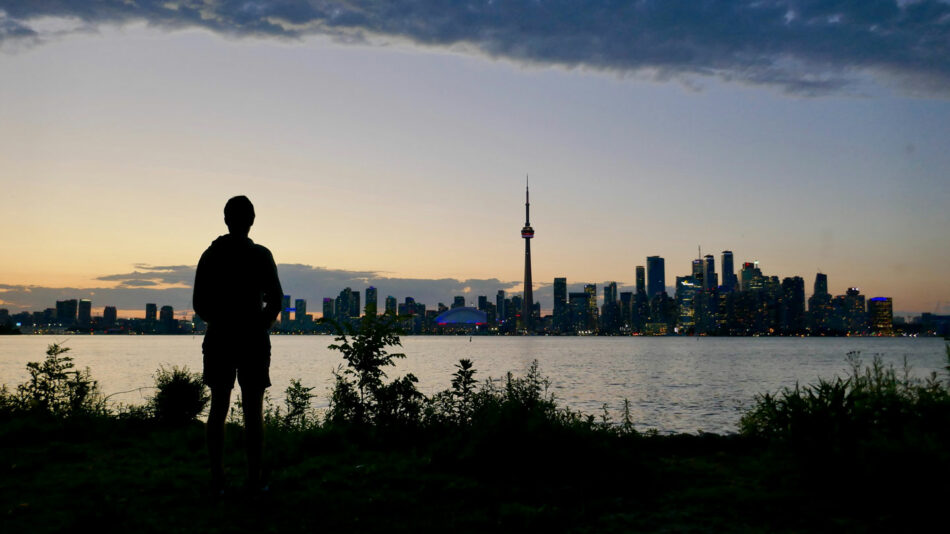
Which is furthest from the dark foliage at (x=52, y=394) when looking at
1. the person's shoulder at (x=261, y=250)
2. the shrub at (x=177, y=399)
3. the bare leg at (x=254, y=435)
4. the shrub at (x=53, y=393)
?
the person's shoulder at (x=261, y=250)

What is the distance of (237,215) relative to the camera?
589 centimetres

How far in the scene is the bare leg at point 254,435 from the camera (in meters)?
5.72

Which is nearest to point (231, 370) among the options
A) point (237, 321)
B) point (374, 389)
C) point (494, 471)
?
point (237, 321)

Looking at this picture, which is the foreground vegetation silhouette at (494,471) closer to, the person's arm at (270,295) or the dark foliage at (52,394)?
the dark foliage at (52,394)

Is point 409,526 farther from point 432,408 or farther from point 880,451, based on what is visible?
point 432,408

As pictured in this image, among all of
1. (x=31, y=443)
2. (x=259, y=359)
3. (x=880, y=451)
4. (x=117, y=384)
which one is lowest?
(x=117, y=384)

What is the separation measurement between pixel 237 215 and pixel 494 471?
3840mm

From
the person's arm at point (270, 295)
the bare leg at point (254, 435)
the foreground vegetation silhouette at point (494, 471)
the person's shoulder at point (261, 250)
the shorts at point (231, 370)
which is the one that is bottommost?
the foreground vegetation silhouette at point (494, 471)

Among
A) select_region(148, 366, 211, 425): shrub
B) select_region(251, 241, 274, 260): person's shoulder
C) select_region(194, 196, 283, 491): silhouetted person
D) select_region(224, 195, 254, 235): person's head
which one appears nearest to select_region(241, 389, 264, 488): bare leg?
select_region(194, 196, 283, 491): silhouetted person

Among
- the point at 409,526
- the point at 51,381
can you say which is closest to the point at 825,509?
the point at 409,526

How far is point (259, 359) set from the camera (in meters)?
5.68

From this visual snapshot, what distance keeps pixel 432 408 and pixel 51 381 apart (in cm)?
769

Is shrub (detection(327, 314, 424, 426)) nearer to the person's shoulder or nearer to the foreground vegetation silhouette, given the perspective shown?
the foreground vegetation silhouette

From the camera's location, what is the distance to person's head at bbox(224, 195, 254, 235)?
Answer: 231 inches
